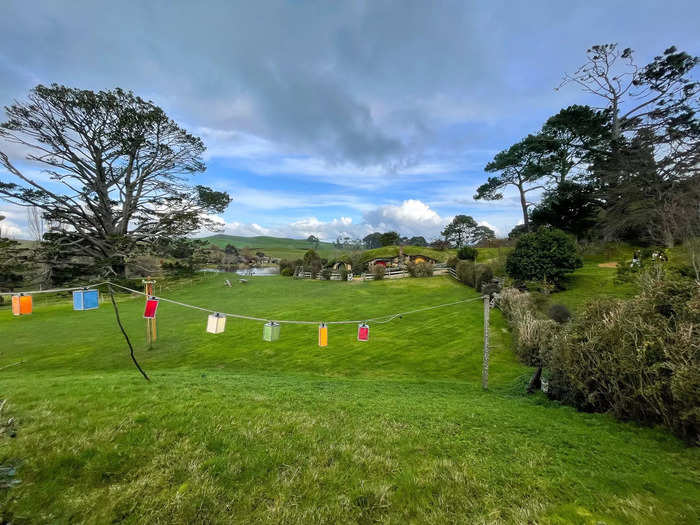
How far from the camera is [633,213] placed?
18.9 metres

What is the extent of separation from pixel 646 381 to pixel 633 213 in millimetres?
22725

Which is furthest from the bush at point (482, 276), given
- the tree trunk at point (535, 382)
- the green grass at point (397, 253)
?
the green grass at point (397, 253)

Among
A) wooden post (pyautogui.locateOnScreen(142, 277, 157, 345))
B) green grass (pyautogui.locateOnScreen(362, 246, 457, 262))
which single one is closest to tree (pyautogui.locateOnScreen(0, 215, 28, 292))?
wooden post (pyautogui.locateOnScreen(142, 277, 157, 345))

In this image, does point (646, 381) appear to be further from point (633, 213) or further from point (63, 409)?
point (633, 213)

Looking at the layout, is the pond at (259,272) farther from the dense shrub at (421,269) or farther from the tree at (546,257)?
the tree at (546,257)

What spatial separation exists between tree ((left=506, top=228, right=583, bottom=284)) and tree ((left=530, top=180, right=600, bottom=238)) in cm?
1145

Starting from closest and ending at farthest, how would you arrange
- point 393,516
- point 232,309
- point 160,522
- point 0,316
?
point 160,522
point 393,516
point 0,316
point 232,309

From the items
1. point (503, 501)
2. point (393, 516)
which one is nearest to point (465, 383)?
point (503, 501)

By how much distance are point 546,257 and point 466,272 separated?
23.9ft

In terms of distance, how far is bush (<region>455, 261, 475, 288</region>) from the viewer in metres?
20.4

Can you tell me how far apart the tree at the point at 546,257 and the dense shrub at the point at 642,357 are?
410 inches

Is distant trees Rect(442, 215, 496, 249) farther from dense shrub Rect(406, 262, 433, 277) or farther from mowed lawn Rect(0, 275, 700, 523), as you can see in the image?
mowed lawn Rect(0, 275, 700, 523)

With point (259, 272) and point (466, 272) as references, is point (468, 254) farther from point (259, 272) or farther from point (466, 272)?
point (259, 272)

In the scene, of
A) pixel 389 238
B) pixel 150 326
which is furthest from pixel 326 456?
pixel 389 238
